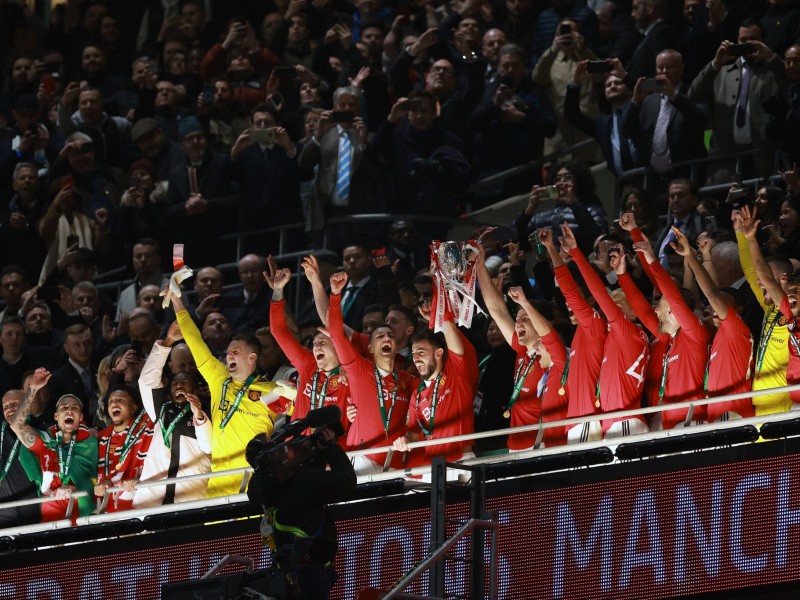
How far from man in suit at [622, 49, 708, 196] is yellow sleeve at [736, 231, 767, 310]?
8.36 ft

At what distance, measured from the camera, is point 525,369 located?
35.4 ft

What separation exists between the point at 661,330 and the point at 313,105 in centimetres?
624

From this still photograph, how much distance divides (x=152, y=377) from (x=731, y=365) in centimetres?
406

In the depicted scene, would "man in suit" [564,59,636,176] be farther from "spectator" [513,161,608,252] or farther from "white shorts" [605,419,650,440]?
"white shorts" [605,419,650,440]

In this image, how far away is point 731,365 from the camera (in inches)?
389

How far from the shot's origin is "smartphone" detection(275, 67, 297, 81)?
15.8 m

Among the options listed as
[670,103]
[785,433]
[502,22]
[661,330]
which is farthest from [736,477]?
[502,22]

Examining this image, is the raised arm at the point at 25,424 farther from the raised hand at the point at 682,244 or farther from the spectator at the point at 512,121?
the spectator at the point at 512,121

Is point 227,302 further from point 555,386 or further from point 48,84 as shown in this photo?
point 48,84

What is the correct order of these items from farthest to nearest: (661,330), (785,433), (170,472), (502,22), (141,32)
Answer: (141,32) < (502,22) < (170,472) < (661,330) < (785,433)

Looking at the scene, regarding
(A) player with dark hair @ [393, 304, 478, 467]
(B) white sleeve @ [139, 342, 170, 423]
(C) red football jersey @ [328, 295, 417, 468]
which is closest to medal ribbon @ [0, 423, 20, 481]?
(B) white sleeve @ [139, 342, 170, 423]

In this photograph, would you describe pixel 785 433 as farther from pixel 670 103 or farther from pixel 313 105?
pixel 313 105

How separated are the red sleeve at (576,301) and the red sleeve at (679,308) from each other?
0.54m

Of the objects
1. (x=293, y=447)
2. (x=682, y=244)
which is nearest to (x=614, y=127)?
(x=682, y=244)
